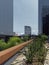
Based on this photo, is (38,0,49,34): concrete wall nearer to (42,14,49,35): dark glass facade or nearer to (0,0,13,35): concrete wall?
(42,14,49,35): dark glass facade

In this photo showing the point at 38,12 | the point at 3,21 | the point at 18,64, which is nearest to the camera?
the point at 18,64

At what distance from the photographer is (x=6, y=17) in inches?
3369

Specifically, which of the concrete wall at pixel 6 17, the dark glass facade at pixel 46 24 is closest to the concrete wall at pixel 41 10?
the dark glass facade at pixel 46 24

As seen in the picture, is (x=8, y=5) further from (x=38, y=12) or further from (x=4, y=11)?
(x=38, y=12)

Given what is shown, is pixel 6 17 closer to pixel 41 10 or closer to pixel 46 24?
pixel 41 10

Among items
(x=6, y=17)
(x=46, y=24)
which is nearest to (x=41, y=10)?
(x=46, y=24)

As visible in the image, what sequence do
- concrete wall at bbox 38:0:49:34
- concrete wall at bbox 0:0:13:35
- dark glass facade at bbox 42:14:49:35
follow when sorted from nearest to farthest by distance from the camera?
concrete wall at bbox 0:0:13:35, dark glass facade at bbox 42:14:49:35, concrete wall at bbox 38:0:49:34

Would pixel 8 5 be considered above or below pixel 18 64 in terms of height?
above

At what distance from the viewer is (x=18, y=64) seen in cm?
813

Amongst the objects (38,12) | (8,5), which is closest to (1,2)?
(8,5)

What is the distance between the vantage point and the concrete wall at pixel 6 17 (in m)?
80.0

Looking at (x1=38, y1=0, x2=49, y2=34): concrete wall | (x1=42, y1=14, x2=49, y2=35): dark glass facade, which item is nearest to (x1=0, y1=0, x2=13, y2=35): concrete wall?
(x1=38, y1=0, x2=49, y2=34): concrete wall

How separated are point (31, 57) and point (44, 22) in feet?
252

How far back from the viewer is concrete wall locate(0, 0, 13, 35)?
8000 centimetres
